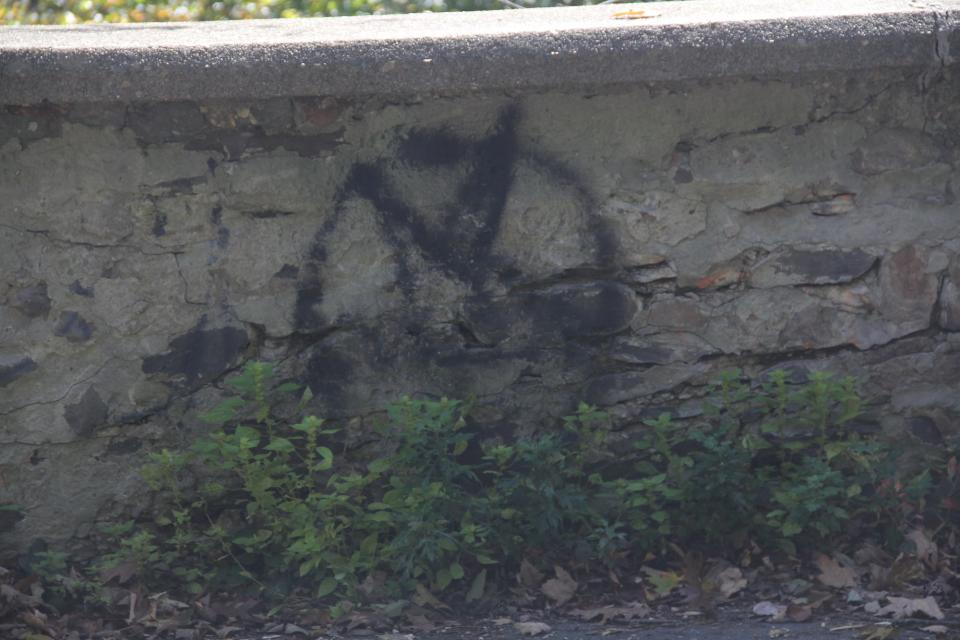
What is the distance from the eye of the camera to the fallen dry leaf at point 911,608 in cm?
270

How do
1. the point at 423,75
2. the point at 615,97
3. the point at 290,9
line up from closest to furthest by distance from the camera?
1. the point at 423,75
2. the point at 615,97
3. the point at 290,9

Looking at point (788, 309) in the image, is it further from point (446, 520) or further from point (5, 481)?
point (5, 481)

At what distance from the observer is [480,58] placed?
276 cm

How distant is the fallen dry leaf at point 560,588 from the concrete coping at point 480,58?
1.16 meters

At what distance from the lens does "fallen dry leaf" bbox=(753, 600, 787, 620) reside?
2773 mm

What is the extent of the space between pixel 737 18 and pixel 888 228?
0.66 meters

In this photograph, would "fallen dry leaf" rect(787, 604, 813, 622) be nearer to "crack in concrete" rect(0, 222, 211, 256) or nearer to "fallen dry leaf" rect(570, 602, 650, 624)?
"fallen dry leaf" rect(570, 602, 650, 624)

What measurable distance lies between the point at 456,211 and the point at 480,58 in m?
0.40

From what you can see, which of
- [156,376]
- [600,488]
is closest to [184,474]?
[156,376]

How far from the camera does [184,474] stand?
304 cm

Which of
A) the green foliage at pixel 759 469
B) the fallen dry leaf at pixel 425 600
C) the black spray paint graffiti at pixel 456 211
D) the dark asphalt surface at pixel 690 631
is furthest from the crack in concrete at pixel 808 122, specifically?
the fallen dry leaf at pixel 425 600

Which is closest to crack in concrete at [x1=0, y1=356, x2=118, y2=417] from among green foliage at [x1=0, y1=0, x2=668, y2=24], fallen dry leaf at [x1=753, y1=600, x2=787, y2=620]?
fallen dry leaf at [x1=753, y1=600, x2=787, y2=620]

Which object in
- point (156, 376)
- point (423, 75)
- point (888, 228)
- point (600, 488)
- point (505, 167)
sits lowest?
point (600, 488)

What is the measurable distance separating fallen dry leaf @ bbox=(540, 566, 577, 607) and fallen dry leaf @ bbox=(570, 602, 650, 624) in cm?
4
